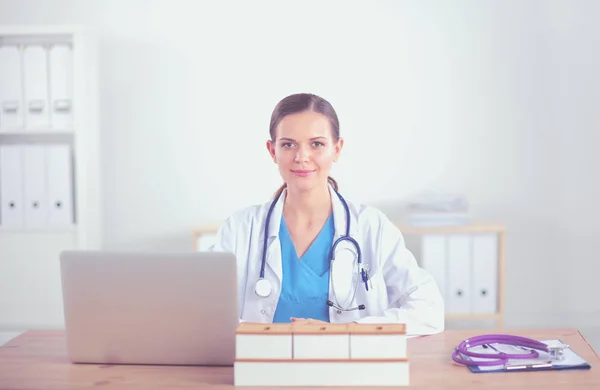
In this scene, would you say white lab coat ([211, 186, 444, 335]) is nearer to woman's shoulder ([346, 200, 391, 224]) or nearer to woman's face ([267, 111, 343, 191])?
woman's shoulder ([346, 200, 391, 224])

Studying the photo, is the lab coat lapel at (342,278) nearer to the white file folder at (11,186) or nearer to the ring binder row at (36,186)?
the ring binder row at (36,186)

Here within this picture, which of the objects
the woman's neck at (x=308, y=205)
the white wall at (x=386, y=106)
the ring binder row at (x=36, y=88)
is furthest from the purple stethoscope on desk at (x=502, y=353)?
the ring binder row at (x=36, y=88)

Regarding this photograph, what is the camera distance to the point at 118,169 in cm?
391

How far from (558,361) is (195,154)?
2.68 m

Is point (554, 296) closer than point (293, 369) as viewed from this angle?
No

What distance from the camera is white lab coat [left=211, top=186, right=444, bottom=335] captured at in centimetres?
204

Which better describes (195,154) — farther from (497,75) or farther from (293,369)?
(293,369)

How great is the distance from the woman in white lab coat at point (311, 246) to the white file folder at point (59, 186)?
168cm

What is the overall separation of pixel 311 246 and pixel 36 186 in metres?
1.98

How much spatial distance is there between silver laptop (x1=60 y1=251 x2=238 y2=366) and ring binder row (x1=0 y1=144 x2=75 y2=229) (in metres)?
2.19

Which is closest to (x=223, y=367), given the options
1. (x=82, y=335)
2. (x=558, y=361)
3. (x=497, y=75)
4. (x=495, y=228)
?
(x=82, y=335)

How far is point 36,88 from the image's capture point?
3553mm

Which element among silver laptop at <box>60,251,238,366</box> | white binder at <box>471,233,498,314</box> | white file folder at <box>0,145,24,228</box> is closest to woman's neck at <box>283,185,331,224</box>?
silver laptop at <box>60,251,238,366</box>

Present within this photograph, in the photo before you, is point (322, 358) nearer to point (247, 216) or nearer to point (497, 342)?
point (497, 342)
